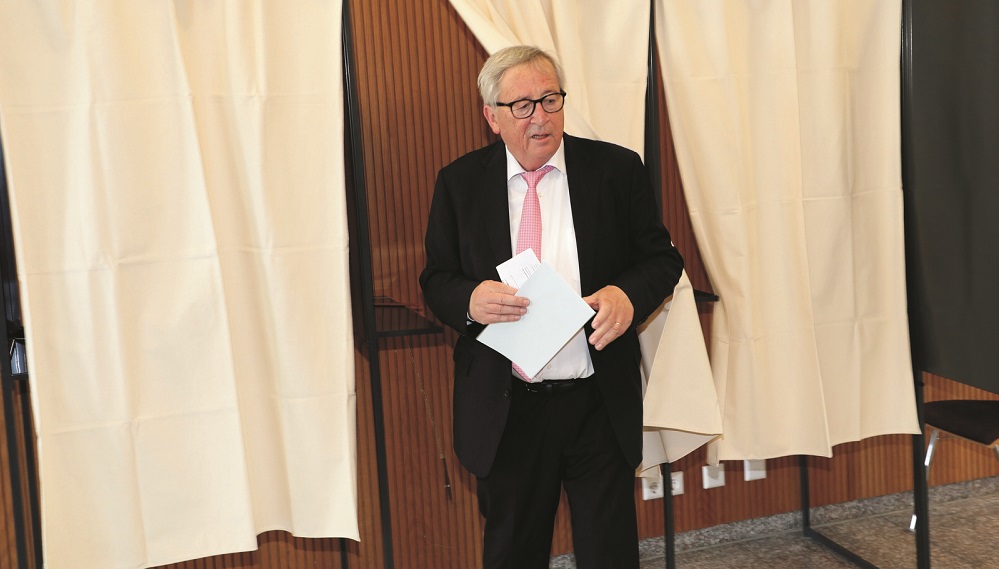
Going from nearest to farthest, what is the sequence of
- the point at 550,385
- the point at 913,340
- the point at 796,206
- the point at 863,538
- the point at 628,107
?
the point at 550,385 → the point at 628,107 → the point at 796,206 → the point at 913,340 → the point at 863,538

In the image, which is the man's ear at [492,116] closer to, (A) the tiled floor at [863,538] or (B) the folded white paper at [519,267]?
(B) the folded white paper at [519,267]

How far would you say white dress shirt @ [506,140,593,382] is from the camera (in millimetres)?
1912

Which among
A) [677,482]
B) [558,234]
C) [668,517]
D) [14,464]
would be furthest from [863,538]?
[14,464]

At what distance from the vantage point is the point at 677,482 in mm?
3137

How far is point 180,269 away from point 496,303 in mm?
894

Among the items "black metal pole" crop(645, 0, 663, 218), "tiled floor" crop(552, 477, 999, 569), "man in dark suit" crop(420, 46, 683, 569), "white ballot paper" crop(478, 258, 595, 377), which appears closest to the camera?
"white ballot paper" crop(478, 258, 595, 377)

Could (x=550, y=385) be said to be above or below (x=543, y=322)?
below

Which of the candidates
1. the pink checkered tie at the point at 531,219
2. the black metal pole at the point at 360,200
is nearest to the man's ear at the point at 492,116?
the pink checkered tie at the point at 531,219

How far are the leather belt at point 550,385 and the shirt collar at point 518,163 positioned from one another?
48cm

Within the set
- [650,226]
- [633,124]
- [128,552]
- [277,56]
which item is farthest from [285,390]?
[633,124]

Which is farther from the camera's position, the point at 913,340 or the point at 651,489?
the point at 651,489

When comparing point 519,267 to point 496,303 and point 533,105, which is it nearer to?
point 496,303

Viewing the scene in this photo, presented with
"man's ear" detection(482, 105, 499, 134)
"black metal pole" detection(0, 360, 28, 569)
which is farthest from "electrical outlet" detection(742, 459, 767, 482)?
"black metal pole" detection(0, 360, 28, 569)

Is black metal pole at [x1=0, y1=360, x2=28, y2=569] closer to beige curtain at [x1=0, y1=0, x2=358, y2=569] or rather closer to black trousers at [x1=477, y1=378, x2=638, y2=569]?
beige curtain at [x1=0, y1=0, x2=358, y2=569]
